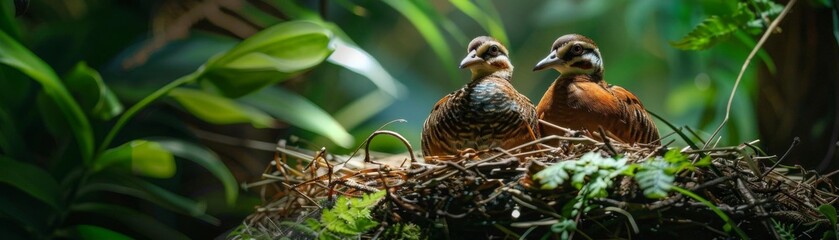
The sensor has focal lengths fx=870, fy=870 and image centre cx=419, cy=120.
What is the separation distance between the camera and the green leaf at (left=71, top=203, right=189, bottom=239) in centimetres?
223

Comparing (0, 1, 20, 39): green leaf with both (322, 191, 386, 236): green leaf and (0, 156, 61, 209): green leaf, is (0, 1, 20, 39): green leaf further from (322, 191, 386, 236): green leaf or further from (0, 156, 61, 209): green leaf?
(322, 191, 386, 236): green leaf

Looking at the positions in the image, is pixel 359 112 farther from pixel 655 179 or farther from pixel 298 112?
pixel 655 179

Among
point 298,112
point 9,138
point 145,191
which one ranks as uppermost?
point 298,112

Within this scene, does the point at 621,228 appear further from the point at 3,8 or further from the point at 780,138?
the point at 3,8

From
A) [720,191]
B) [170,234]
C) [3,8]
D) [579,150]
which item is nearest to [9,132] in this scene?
[3,8]

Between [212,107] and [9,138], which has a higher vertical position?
[212,107]

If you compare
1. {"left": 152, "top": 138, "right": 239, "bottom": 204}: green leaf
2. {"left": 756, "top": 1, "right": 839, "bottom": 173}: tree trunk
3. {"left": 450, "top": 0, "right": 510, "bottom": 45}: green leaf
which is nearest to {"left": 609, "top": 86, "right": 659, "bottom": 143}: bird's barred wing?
{"left": 756, "top": 1, "right": 839, "bottom": 173}: tree trunk

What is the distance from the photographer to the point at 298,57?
79.3 inches

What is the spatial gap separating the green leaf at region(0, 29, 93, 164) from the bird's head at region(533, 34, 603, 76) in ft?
3.54

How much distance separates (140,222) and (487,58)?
3.69ft

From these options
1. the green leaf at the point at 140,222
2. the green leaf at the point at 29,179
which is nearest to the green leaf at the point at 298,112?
the green leaf at the point at 140,222

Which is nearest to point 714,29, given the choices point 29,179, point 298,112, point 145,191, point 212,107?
point 298,112

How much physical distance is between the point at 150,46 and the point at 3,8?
48 cm

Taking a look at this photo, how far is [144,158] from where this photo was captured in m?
2.05
